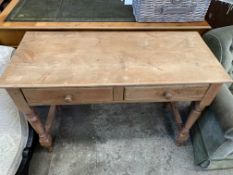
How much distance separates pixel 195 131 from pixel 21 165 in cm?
118

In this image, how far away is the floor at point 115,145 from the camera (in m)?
1.29

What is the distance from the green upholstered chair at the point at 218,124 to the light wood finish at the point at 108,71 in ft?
0.36

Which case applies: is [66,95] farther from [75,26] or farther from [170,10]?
[170,10]

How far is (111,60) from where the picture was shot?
934mm

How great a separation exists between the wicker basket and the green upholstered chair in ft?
0.60

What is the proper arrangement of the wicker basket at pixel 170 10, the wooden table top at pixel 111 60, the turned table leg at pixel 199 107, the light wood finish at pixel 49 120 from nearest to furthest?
the wooden table top at pixel 111 60 < the turned table leg at pixel 199 107 < the wicker basket at pixel 170 10 < the light wood finish at pixel 49 120

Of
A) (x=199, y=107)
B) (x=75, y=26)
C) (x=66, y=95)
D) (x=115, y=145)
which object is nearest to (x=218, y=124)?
(x=199, y=107)

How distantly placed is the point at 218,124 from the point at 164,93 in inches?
17.3

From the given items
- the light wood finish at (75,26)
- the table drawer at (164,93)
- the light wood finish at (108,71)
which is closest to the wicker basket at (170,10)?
the light wood finish at (75,26)

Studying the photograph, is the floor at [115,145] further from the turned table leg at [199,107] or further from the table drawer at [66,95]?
the table drawer at [66,95]

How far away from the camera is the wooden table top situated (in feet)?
2.74

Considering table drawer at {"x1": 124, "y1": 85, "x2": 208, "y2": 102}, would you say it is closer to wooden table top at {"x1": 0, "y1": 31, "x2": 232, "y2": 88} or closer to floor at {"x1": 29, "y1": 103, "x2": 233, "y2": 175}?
wooden table top at {"x1": 0, "y1": 31, "x2": 232, "y2": 88}

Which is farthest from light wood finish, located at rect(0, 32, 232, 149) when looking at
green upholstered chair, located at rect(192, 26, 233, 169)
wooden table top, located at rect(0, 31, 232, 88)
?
green upholstered chair, located at rect(192, 26, 233, 169)

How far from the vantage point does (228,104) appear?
100cm
